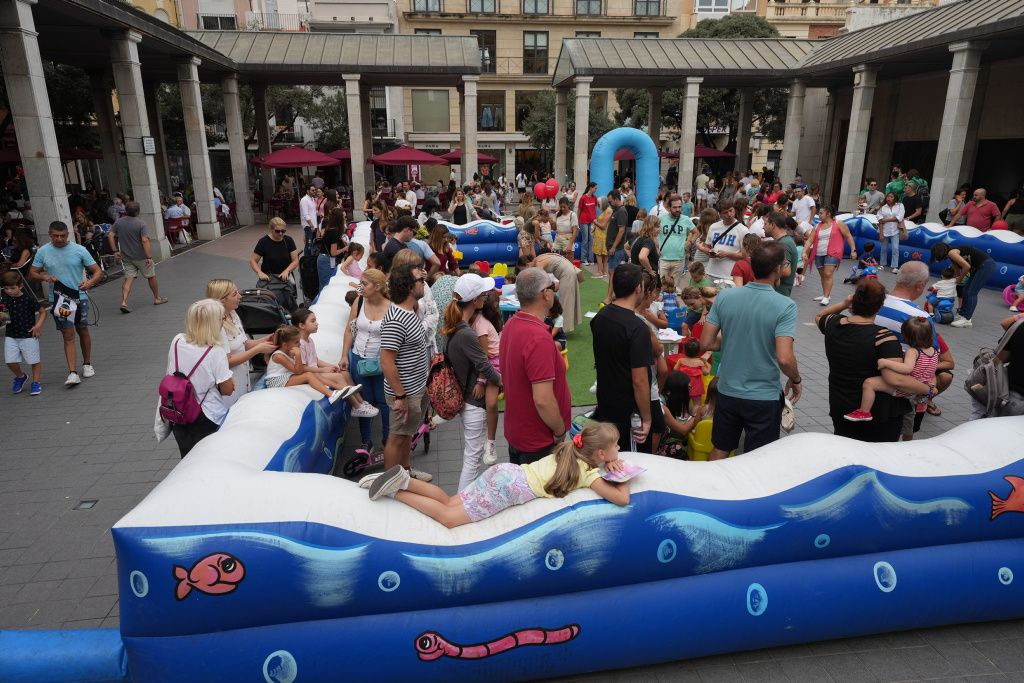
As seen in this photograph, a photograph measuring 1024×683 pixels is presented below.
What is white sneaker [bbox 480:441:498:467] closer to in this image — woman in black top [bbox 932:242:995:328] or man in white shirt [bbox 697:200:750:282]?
man in white shirt [bbox 697:200:750:282]

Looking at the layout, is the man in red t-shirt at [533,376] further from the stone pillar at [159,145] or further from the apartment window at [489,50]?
the apartment window at [489,50]

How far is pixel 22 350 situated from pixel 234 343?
3.74 meters

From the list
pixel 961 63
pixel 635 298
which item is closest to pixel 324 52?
pixel 961 63

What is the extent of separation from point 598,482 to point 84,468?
4732 mm

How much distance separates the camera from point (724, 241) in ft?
30.4

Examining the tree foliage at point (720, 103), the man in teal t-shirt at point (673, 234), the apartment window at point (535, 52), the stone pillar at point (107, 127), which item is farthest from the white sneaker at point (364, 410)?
the apartment window at point (535, 52)

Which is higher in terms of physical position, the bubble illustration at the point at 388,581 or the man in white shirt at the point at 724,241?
the man in white shirt at the point at 724,241

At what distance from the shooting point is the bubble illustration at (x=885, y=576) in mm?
3486

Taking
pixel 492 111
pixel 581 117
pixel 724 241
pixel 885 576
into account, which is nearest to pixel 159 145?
pixel 581 117

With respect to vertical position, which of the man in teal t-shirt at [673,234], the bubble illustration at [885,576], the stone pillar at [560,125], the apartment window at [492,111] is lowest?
the bubble illustration at [885,576]

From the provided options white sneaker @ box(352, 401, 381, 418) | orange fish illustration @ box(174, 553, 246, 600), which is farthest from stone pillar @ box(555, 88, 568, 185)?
orange fish illustration @ box(174, 553, 246, 600)

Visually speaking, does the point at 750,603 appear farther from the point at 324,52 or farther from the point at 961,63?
the point at 324,52

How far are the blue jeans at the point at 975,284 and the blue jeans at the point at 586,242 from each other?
7390 mm

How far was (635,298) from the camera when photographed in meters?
4.19
